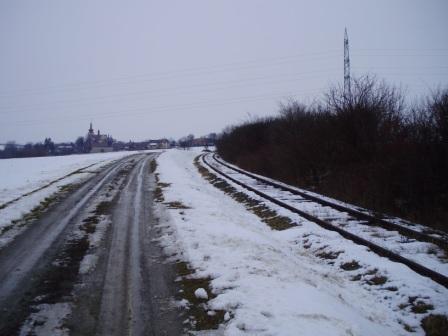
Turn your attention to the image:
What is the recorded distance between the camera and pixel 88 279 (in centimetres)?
670

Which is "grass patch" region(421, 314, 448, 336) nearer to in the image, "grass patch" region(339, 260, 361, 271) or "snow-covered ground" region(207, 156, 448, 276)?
"snow-covered ground" region(207, 156, 448, 276)

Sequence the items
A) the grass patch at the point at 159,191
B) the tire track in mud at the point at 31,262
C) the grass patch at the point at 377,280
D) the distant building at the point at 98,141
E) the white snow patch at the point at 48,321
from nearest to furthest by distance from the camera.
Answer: the white snow patch at the point at 48,321 → the tire track in mud at the point at 31,262 → the grass patch at the point at 377,280 → the grass patch at the point at 159,191 → the distant building at the point at 98,141

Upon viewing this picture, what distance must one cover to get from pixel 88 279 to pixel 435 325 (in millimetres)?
5116

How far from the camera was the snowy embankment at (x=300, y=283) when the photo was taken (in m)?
5.00

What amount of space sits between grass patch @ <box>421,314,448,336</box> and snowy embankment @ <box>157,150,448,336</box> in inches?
3.5

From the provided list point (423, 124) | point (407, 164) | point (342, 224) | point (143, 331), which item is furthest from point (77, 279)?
point (423, 124)

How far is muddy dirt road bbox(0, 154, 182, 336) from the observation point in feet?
16.8

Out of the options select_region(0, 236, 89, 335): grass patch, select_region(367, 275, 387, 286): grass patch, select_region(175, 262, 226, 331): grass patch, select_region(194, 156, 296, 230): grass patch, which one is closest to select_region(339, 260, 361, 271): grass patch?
select_region(367, 275, 387, 286): grass patch

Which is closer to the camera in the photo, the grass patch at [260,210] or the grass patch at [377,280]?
the grass patch at [377,280]

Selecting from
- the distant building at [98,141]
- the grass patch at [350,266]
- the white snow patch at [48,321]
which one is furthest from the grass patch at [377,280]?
the distant building at [98,141]

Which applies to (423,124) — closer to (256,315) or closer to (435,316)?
(435,316)

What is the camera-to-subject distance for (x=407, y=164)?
472 inches

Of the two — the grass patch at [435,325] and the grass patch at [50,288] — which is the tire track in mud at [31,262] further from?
the grass patch at [435,325]

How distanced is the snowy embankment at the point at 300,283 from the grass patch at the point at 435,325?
0.09 metres
